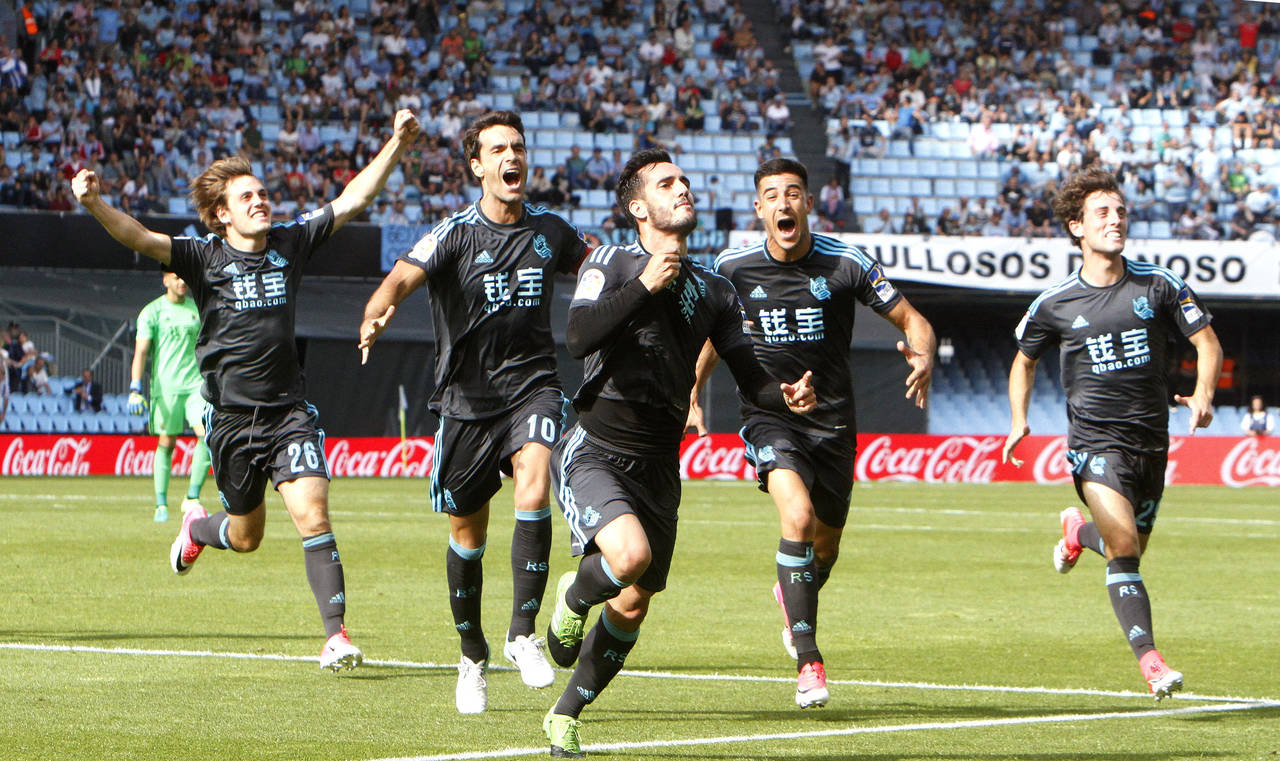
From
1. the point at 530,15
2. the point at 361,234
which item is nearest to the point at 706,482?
the point at 361,234

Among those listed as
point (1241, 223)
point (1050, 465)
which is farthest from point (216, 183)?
point (1241, 223)

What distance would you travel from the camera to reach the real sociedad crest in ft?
26.8

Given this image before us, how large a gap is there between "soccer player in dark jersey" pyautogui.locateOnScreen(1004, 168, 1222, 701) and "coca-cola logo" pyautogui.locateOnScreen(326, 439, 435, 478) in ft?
71.4

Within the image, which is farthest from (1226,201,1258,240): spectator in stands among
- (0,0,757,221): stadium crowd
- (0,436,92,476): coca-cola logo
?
(0,436,92,476): coca-cola logo

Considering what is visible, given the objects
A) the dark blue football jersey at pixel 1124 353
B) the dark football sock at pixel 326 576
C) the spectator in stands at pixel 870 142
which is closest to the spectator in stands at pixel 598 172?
the spectator in stands at pixel 870 142

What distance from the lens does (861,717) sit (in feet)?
24.7

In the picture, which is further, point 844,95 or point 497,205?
point 844,95

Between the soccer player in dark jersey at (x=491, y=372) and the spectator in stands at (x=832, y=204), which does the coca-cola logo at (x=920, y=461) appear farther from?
the soccer player in dark jersey at (x=491, y=372)

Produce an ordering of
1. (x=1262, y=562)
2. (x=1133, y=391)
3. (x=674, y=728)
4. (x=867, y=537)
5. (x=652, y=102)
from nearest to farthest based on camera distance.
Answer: (x=674, y=728) < (x=1133, y=391) < (x=1262, y=562) < (x=867, y=537) < (x=652, y=102)

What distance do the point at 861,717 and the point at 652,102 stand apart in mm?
29904

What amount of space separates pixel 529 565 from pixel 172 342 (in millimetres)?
9548

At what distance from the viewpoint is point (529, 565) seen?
7.91 m

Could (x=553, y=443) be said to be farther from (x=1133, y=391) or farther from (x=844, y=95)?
(x=844, y=95)

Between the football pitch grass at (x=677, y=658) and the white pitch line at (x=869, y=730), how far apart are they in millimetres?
23
